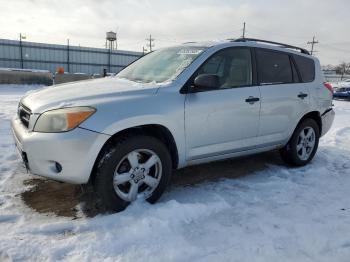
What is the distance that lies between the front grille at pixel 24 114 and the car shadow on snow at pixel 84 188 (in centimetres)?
82

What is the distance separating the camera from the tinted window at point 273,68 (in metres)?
4.39

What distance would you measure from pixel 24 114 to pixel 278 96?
3.05 m

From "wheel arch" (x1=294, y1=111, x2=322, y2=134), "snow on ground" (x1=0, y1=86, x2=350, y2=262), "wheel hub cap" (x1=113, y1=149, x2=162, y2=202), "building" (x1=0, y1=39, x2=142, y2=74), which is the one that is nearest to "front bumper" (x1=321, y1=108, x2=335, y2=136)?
"wheel arch" (x1=294, y1=111, x2=322, y2=134)

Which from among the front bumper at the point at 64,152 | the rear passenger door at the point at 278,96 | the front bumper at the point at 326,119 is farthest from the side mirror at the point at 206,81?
the front bumper at the point at 326,119

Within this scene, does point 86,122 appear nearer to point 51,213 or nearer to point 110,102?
point 110,102

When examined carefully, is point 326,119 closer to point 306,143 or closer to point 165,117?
point 306,143

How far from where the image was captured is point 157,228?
2.94m

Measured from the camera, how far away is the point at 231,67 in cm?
411

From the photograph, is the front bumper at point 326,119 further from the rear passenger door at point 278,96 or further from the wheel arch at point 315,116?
the rear passenger door at point 278,96

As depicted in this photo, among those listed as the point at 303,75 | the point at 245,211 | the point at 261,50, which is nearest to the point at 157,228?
the point at 245,211

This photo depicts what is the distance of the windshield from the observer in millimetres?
3766

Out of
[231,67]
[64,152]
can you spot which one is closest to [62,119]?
[64,152]

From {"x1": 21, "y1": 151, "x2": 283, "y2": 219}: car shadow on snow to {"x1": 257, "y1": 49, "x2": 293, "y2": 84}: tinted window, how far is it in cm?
129

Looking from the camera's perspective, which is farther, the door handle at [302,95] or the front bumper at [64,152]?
the door handle at [302,95]
